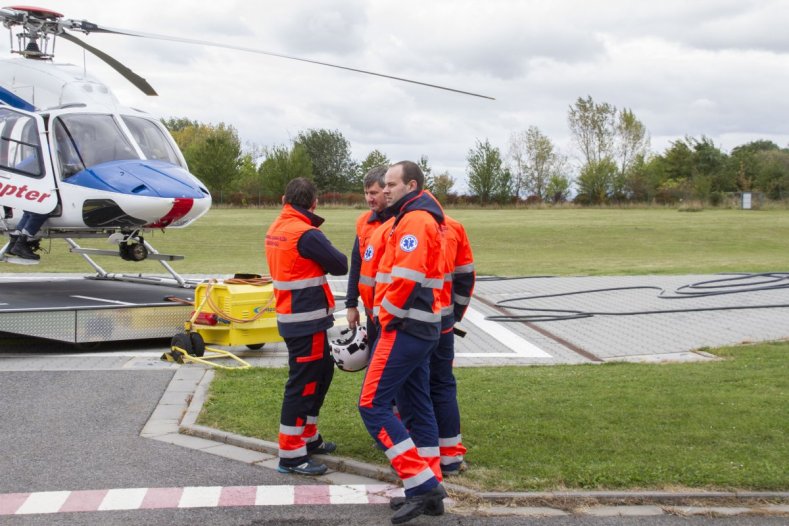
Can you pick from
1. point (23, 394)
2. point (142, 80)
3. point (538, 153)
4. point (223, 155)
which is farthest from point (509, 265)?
point (538, 153)

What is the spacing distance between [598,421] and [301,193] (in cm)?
293

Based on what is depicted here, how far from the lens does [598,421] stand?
22.3ft

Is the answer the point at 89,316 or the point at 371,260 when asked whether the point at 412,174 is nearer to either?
the point at 371,260

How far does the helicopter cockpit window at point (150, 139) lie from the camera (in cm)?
1195

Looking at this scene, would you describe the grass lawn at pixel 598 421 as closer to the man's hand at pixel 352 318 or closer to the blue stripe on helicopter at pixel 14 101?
the man's hand at pixel 352 318

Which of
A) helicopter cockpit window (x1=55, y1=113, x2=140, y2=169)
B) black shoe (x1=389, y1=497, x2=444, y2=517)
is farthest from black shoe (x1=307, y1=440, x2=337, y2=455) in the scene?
helicopter cockpit window (x1=55, y1=113, x2=140, y2=169)

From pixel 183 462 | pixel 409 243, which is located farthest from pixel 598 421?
pixel 183 462

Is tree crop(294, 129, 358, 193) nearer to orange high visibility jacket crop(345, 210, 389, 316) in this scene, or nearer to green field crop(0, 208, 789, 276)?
green field crop(0, 208, 789, 276)

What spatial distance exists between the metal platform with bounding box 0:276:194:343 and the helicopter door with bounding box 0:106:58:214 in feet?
4.38

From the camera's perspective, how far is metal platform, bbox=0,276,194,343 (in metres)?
9.83

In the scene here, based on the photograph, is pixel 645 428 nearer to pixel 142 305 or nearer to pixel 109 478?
pixel 109 478

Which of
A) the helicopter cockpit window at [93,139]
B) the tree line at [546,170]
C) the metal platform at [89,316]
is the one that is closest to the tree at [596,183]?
the tree line at [546,170]

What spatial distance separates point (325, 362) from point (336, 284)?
40.5 feet

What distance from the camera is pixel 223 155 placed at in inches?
2665
